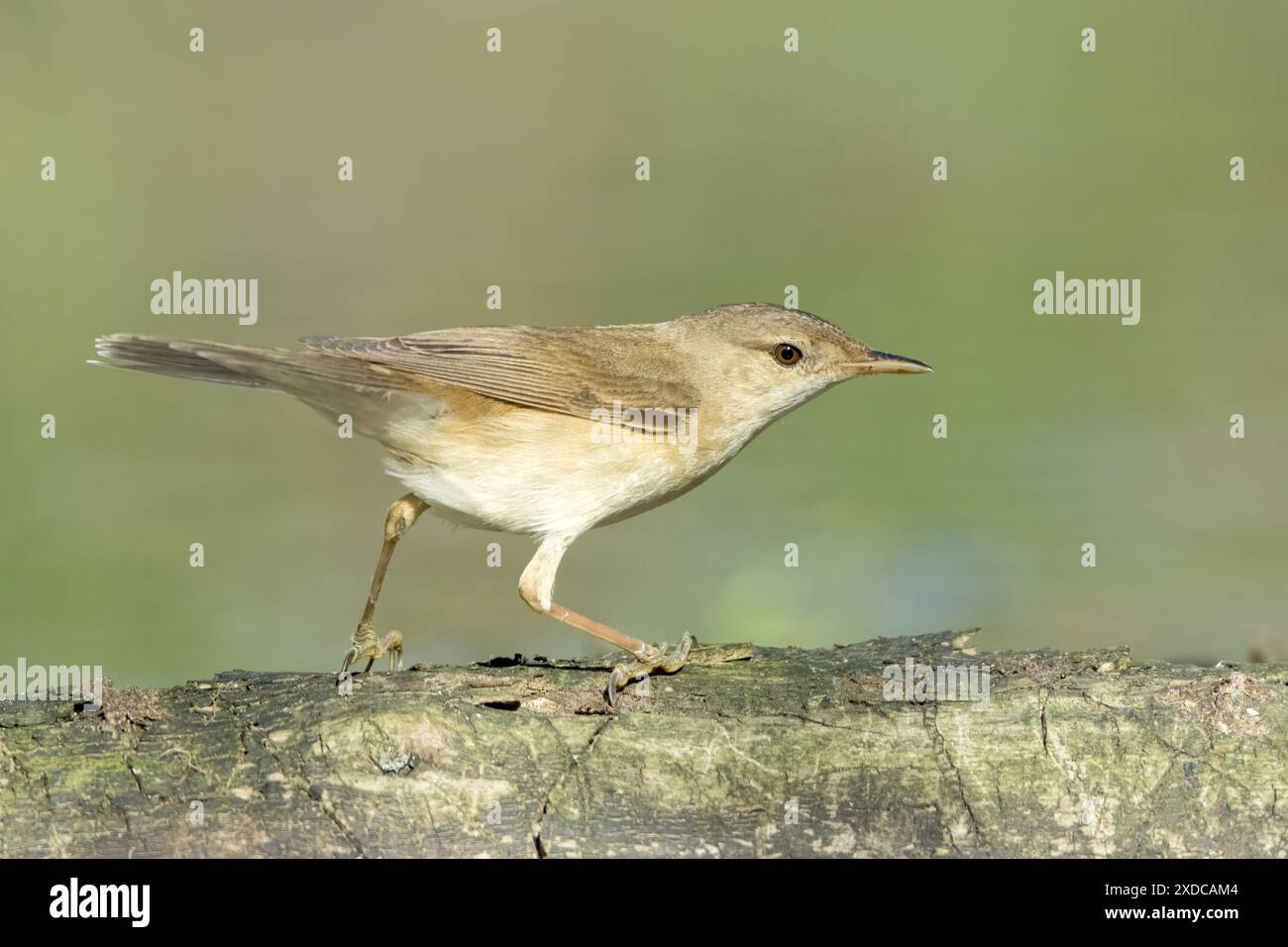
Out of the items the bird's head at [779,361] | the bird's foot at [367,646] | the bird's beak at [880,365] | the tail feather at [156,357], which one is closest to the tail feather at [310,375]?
the tail feather at [156,357]

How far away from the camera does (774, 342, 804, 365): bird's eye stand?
6562 mm

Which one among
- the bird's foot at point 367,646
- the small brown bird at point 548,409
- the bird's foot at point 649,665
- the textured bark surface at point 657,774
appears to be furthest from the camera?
the bird's foot at point 367,646

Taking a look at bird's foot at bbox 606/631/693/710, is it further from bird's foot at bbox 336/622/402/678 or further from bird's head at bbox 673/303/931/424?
bird's foot at bbox 336/622/402/678

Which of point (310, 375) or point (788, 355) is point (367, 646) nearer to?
point (310, 375)

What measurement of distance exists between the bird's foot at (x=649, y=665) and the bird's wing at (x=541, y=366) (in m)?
1.04

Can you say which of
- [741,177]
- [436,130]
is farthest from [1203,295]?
[436,130]

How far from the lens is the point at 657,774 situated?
4508 mm

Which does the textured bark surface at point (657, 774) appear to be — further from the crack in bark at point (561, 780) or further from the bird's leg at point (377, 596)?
the bird's leg at point (377, 596)

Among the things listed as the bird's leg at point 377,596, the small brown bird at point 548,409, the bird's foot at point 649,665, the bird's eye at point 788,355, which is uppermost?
the bird's eye at point 788,355

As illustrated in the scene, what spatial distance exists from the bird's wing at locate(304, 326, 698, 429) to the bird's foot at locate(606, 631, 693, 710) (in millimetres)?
1037

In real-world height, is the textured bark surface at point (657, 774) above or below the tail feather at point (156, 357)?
below

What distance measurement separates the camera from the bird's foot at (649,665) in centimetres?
499

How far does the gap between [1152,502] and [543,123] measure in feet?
26.1

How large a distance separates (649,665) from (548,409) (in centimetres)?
132
